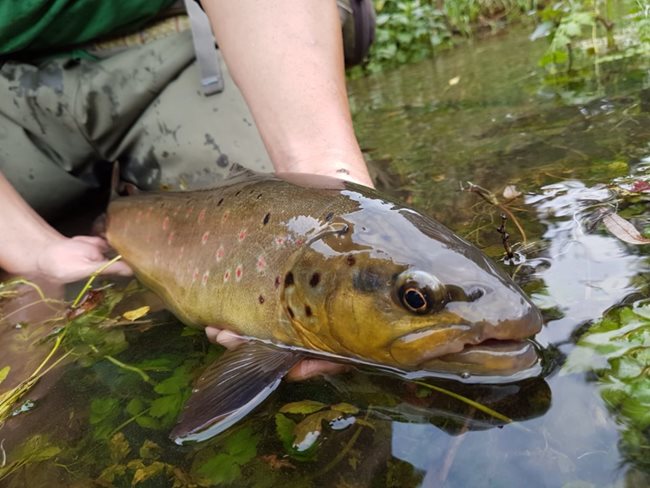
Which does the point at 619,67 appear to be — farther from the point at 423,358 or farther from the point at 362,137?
the point at 423,358

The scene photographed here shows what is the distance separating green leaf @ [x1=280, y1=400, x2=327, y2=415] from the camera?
1.41 m

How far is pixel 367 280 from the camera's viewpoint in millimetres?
1494

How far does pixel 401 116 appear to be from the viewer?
4820 millimetres

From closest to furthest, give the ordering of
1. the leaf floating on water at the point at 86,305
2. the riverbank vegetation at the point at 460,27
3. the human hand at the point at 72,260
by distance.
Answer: the leaf floating on water at the point at 86,305, the human hand at the point at 72,260, the riverbank vegetation at the point at 460,27

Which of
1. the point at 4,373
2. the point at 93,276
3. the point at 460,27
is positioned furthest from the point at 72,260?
the point at 460,27

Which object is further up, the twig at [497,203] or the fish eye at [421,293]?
the fish eye at [421,293]

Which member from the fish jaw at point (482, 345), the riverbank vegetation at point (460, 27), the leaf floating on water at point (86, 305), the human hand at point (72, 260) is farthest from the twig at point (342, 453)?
the riverbank vegetation at point (460, 27)

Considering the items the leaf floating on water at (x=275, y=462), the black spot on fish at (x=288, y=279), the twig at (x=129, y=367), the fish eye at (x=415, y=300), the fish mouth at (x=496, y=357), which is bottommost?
the twig at (x=129, y=367)

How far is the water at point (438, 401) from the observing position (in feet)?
3.79

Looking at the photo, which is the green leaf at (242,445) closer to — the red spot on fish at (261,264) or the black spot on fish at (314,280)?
the black spot on fish at (314,280)

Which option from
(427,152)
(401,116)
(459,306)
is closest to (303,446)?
(459,306)

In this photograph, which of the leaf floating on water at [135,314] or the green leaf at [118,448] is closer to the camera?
the green leaf at [118,448]

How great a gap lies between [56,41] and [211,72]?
1045 mm

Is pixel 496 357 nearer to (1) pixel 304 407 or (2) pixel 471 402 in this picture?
(2) pixel 471 402
